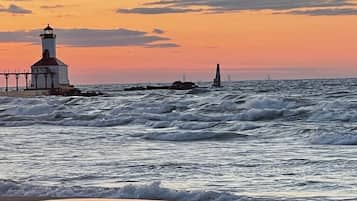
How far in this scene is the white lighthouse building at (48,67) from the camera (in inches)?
2726

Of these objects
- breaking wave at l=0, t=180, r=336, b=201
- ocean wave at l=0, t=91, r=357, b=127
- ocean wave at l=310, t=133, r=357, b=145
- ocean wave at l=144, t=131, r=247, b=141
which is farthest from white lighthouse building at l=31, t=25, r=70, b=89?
breaking wave at l=0, t=180, r=336, b=201

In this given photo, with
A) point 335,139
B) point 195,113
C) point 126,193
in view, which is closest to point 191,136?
point 335,139

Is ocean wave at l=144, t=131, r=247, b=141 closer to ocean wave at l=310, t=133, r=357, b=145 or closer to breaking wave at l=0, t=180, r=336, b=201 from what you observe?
ocean wave at l=310, t=133, r=357, b=145

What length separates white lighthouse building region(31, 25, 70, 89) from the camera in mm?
69250

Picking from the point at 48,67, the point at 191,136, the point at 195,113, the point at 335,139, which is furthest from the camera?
the point at 48,67

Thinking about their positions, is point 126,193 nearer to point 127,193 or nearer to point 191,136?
point 127,193

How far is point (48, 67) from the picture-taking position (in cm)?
6912

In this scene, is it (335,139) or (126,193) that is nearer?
(126,193)

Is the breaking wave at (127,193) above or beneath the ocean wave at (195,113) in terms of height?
above

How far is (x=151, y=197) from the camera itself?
923 cm

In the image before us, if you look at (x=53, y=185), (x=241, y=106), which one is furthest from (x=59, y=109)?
(x=53, y=185)

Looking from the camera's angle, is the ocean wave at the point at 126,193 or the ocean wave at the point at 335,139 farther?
the ocean wave at the point at 335,139

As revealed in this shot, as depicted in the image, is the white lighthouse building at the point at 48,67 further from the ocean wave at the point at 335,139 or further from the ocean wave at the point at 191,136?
the ocean wave at the point at 335,139

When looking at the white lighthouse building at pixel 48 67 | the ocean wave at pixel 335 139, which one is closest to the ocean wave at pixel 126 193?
the ocean wave at pixel 335 139
